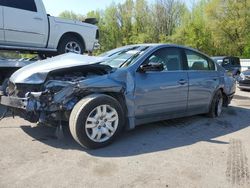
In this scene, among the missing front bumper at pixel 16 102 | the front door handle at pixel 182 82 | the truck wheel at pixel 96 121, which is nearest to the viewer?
the truck wheel at pixel 96 121

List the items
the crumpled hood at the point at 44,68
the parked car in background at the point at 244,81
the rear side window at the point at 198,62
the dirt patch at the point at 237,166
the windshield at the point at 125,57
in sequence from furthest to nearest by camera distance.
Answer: the parked car in background at the point at 244,81 → the rear side window at the point at 198,62 → the windshield at the point at 125,57 → the crumpled hood at the point at 44,68 → the dirt patch at the point at 237,166

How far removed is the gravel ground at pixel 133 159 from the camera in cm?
343

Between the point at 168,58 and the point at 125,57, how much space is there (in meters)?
0.86

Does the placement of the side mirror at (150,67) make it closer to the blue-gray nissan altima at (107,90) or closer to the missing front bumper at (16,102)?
the blue-gray nissan altima at (107,90)

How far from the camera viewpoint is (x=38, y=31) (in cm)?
745

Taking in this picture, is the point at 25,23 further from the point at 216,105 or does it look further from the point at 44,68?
the point at 216,105

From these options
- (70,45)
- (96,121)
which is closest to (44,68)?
(96,121)

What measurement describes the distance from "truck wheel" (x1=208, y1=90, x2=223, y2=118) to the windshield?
2.17 metres

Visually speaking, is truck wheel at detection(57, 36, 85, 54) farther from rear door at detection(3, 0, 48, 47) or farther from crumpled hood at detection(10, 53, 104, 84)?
crumpled hood at detection(10, 53, 104, 84)

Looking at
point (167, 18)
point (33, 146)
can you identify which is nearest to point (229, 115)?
point (33, 146)

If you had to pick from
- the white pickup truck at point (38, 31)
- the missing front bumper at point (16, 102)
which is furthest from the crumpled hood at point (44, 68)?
the white pickup truck at point (38, 31)

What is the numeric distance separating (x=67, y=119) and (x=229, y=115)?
4.23 metres

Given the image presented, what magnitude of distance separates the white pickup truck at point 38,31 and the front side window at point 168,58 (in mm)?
3406

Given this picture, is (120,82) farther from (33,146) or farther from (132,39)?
(132,39)
